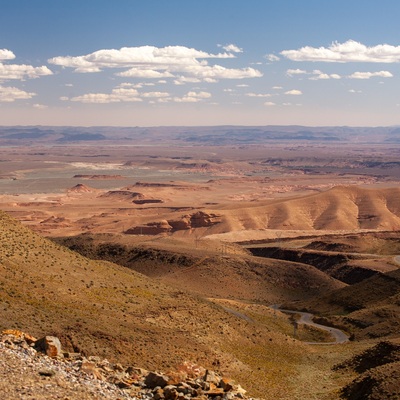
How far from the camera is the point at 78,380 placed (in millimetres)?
22344

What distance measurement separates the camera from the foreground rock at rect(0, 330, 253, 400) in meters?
21.0

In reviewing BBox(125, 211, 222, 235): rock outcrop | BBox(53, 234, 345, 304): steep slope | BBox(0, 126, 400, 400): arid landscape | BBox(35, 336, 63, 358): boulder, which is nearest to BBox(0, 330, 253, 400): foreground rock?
BBox(35, 336, 63, 358): boulder

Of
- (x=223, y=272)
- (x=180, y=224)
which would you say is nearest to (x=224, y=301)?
(x=223, y=272)

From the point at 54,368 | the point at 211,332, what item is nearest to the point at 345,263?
the point at 211,332

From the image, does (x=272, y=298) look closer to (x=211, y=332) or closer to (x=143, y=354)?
(x=211, y=332)

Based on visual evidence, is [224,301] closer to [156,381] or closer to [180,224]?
[156,381]

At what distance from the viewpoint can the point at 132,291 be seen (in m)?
48.3

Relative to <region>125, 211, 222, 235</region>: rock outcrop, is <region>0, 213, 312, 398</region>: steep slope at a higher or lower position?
higher

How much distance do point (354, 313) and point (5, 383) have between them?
4622 cm

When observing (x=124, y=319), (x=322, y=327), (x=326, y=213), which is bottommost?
(x=322, y=327)

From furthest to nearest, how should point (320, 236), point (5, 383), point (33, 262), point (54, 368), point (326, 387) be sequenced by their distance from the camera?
1. point (320, 236)
2. point (33, 262)
3. point (326, 387)
4. point (54, 368)
5. point (5, 383)

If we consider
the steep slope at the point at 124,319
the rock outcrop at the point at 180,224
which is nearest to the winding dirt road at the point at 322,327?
the steep slope at the point at 124,319

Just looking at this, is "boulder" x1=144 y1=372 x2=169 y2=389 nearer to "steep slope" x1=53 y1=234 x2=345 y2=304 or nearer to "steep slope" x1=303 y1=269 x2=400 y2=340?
"steep slope" x1=303 y1=269 x2=400 y2=340

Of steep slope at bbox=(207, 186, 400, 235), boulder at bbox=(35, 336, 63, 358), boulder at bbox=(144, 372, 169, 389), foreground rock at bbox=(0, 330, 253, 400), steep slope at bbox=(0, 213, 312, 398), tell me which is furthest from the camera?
steep slope at bbox=(207, 186, 400, 235)
